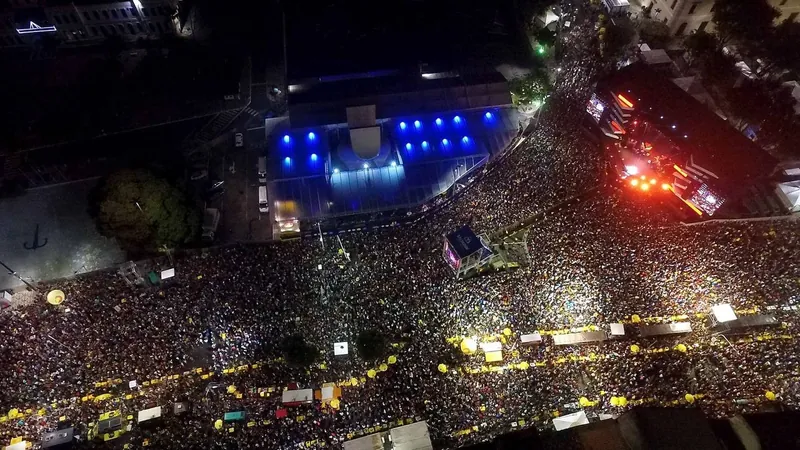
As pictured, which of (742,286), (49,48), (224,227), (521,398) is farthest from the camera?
(49,48)

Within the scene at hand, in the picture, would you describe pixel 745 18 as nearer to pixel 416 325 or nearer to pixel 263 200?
pixel 416 325

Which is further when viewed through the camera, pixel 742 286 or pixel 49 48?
pixel 49 48

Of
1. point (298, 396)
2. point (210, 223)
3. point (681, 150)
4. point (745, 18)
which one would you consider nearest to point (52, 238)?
point (210, 223)

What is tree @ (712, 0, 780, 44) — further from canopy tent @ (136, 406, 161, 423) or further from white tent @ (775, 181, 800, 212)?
canopy tent @ (136, 406, 161, 423)

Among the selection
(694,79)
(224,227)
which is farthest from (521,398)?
(694,79)

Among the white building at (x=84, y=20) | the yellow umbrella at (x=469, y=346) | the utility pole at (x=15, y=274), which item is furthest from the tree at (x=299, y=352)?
the white building at (x=84, y=20)

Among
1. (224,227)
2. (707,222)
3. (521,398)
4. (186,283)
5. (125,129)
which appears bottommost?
(521,398)

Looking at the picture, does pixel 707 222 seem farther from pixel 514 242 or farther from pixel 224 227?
pixel 224 227
